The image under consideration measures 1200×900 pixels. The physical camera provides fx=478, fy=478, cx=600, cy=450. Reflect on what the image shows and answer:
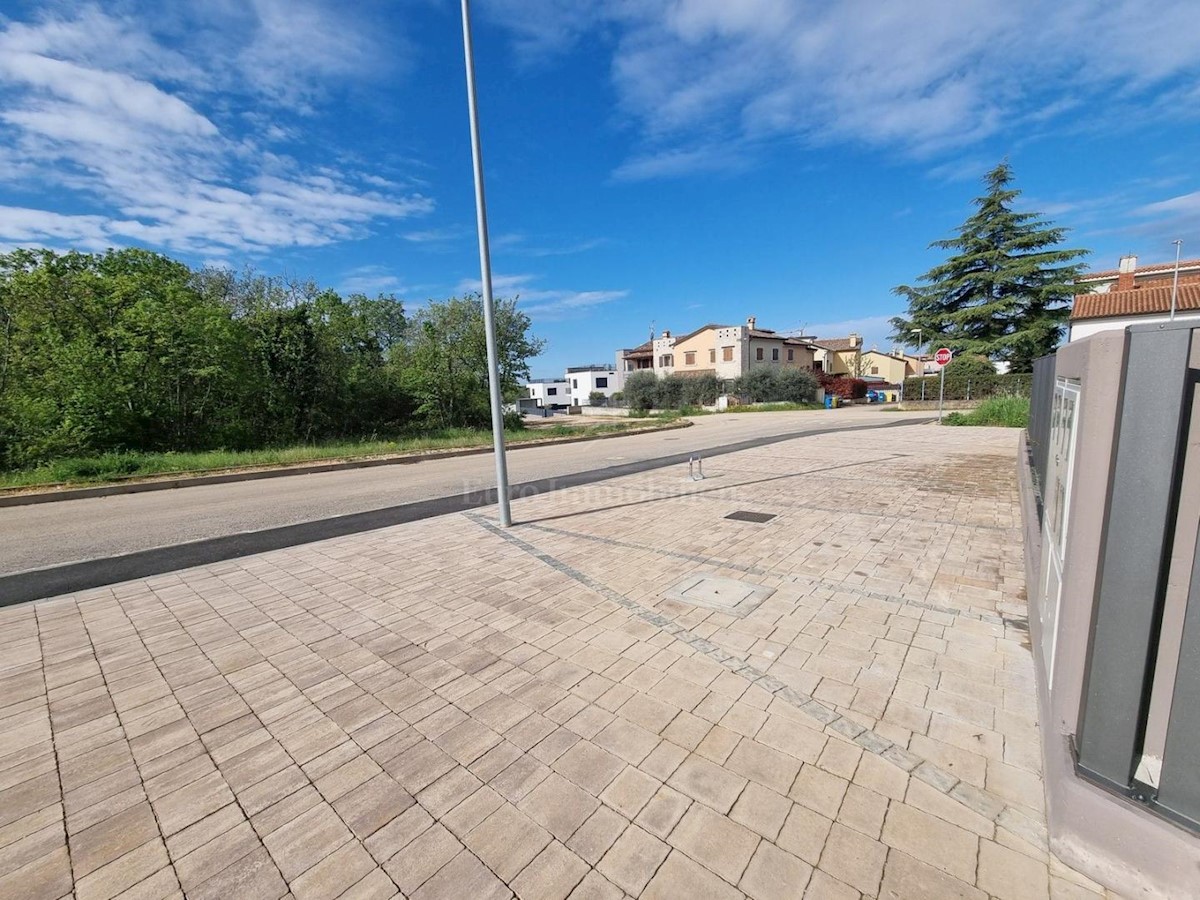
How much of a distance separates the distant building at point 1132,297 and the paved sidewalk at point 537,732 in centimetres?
2753

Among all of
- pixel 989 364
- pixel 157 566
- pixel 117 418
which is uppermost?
pixel 989 364

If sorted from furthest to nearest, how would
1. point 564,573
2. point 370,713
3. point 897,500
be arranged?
point 897,500 → point 564,573 → point 370,713

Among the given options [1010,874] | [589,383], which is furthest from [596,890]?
[589,383]

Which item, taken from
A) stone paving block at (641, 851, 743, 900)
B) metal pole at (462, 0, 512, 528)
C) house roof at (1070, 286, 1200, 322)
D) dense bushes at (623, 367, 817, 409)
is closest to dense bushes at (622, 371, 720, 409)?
dense bushes at (623, 367, 817, 409)

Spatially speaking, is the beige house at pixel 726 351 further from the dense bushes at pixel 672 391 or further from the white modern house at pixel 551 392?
the white modern house at pixel 551 392

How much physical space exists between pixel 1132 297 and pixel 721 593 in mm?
38262

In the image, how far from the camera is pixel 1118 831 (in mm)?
1726

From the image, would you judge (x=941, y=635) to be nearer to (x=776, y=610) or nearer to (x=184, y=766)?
(x=776, y=610)

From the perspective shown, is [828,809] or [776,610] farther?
[776,610]

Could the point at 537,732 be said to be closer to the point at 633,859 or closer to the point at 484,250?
the point at 633,859

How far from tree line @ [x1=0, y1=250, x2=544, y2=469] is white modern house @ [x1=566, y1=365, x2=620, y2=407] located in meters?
41.1

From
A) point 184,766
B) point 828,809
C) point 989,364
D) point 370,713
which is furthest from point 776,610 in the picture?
point 989,364

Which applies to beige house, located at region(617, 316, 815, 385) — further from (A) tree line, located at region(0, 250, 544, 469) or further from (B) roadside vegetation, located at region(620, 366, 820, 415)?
(A) tree line, located at region(0, 250, 544, 469)

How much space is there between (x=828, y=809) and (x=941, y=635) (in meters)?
2.13
